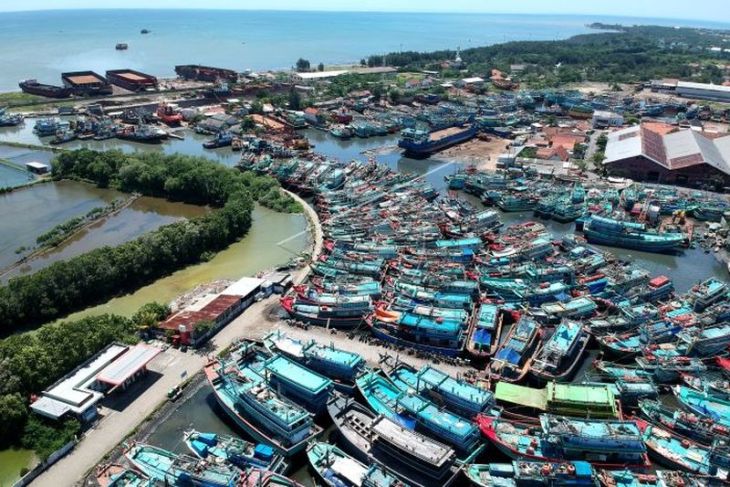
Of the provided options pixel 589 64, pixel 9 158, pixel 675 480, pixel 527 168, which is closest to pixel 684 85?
pixel 589 64

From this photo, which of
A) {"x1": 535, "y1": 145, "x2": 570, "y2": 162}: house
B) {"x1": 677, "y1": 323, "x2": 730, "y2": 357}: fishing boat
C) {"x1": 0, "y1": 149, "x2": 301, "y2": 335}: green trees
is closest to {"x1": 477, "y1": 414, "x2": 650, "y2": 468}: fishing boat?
{"x1": 677, "y1": 323, "x2": 730, "y2": 357}: fishing boat

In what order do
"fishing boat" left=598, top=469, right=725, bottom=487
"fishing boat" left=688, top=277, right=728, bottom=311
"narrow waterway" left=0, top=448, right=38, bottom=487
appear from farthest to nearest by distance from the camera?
"fishing boat" left=688, top=277, right=728, bottom=311 → "narrow waterway" left=0, top=448, right=38, bottom=487 → "fishing boat" left=598, top=469, right=725, bottom=487

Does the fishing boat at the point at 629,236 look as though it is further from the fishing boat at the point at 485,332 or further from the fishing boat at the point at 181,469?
the fishing boat at the point at 181,469

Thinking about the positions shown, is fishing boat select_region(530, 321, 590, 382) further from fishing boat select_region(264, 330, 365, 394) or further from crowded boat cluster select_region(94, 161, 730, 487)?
fishing boat select_region(264, 330, 365, 394)

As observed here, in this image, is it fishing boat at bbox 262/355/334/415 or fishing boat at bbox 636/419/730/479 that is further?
fishing boat at bbox 262/355/334/415

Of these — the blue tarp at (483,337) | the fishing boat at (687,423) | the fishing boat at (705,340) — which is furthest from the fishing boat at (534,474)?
the fishing boat at (705,340)

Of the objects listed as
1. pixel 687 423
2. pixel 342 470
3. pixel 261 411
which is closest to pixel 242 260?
pixel 261 411
